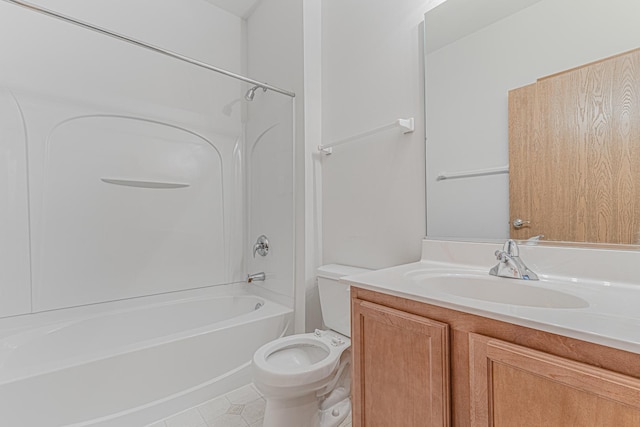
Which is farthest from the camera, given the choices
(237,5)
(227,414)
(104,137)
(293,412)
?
(237,5)

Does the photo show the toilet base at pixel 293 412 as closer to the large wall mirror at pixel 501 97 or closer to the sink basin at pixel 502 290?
the sink basin at pixel 502 290

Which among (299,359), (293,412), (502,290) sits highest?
(502,290)

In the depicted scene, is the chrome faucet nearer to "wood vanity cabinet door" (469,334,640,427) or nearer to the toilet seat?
"wood vanity cabinet door" (469,334,640,427)

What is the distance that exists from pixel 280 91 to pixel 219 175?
0.87 metres

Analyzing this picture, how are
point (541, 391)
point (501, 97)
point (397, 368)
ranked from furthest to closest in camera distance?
1. point (501, 97)
2. point (397, 368)
3. point (541, 391)

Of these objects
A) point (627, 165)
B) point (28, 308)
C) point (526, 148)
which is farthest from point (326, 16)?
point (28, 308)

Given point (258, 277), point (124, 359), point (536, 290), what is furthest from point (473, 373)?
point (258, 277)

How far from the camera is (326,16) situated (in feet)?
6.35

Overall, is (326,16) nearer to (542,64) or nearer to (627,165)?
(542,64)

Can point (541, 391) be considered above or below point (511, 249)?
below

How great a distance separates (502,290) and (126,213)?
219 centimetres

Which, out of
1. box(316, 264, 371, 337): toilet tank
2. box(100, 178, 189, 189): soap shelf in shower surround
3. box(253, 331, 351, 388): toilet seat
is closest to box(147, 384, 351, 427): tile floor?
box(253, 331, 351, 388): toilet seat

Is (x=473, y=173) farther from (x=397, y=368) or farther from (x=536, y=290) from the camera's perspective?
(x=397, y=368)

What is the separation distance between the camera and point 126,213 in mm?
1999
